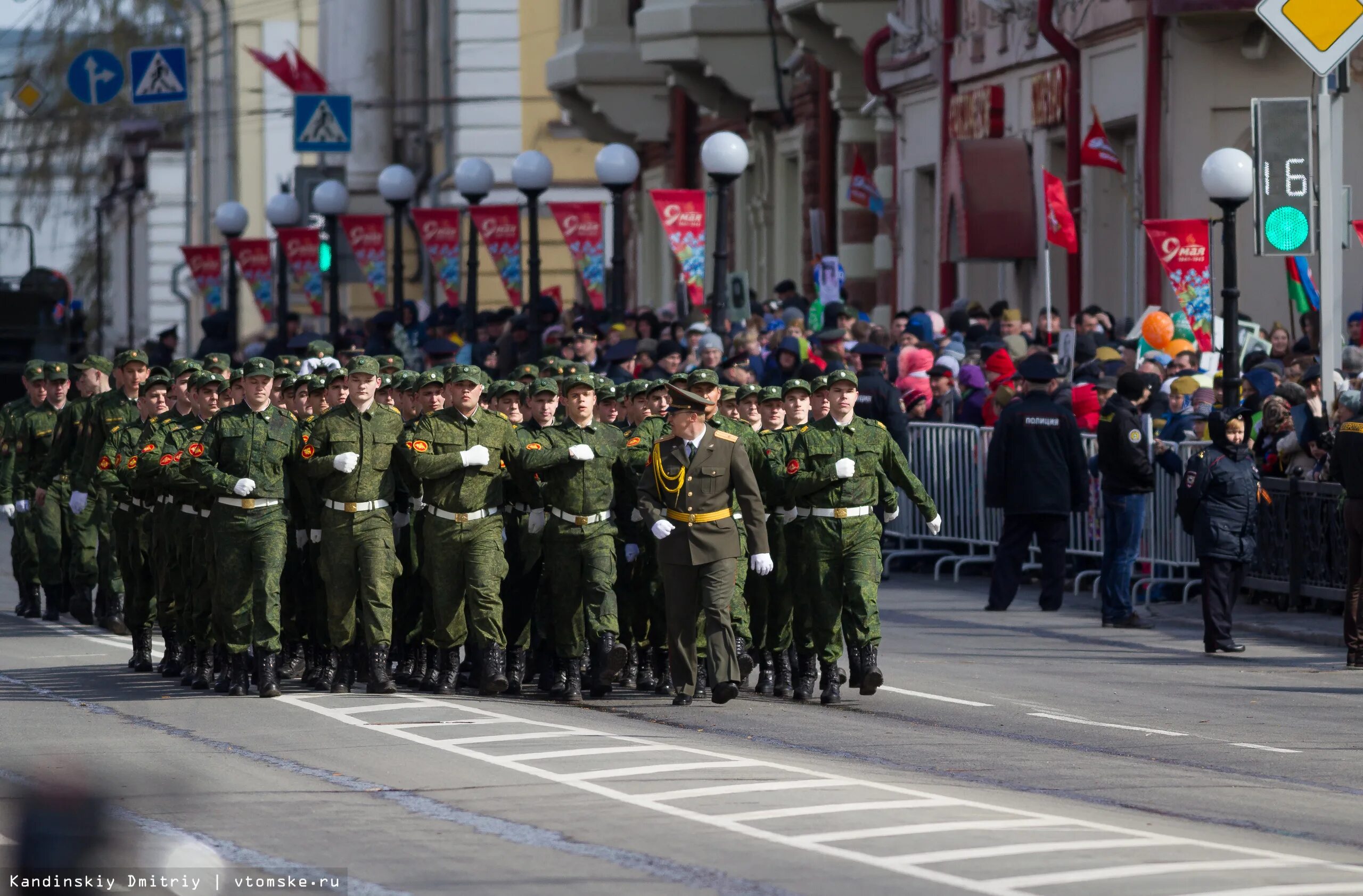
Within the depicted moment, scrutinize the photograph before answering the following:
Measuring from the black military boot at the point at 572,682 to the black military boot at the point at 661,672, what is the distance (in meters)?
0.56

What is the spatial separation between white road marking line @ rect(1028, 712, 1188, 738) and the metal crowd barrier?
5.43 metres

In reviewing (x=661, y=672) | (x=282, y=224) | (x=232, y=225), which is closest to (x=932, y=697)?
(x=661, y=672)

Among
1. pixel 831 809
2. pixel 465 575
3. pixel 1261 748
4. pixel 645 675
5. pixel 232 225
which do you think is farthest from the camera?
pixel 232 225

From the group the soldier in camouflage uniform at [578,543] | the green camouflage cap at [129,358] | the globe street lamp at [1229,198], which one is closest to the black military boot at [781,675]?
the soldier in camouflage uniform at [578,543]

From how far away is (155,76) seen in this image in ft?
126

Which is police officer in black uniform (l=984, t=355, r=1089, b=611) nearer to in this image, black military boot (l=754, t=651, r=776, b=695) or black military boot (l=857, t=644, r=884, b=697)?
black military boot (l=754, t=651, r=776, b=695)

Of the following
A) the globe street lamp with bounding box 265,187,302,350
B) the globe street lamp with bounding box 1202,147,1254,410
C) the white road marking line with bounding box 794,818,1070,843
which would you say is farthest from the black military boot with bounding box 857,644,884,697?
the globe street lamp with bounding box 265,187,302,350

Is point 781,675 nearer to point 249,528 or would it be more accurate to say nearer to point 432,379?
point 432,379

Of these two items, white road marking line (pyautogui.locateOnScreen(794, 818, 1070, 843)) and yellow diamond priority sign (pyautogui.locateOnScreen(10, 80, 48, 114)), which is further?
yellow diamond priority sign (pyautogui.locateOnScreen(10, 80, 48, 114))

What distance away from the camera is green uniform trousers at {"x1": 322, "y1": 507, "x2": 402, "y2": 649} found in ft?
46.0

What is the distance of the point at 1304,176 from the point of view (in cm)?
1819

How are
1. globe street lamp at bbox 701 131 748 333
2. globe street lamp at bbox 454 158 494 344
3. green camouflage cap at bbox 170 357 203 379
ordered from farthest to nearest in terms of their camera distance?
globe street lamp at bbox 454 158 494 344
globe street lamp at bbox 701 131 748 333
green camouflage cap at bbox 170 357 203 379

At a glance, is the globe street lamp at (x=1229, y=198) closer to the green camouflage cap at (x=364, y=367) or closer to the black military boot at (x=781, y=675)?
the black military boot at (x=781, y=675)

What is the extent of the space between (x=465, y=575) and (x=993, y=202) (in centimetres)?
1576
